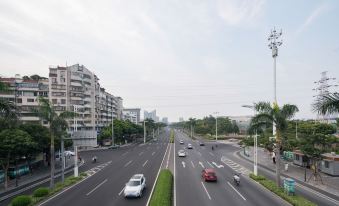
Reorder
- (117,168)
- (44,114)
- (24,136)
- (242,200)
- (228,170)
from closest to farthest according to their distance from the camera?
(242,200)
(44,114)
(24,136)
(228,170)
(117,168)

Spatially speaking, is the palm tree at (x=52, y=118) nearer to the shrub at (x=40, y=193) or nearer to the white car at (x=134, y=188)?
the shrub at (x=40, y=193)

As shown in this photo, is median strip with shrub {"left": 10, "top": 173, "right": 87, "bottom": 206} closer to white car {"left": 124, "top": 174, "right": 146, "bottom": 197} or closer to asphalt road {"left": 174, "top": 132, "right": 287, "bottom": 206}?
white car {"left": 124, "top": 174, "right": 146, "bottom": 197}

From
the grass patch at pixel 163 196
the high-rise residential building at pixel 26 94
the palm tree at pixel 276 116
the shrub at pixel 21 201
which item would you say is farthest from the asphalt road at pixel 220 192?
the high-rise residential building at pixel 26 94

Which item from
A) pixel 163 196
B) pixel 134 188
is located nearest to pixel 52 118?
pixel 134 188

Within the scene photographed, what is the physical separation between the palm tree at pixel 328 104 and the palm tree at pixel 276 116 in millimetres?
12661

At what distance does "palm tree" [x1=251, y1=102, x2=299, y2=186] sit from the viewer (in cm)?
2877

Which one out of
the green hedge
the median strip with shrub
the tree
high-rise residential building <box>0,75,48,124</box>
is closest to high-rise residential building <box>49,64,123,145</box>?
high-rise residential building <box>0,75,48,124</box>

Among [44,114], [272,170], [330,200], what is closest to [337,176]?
[272,170]

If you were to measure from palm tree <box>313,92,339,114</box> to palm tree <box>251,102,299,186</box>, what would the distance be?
12.7m

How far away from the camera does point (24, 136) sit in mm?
36156

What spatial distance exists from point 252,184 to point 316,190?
7095 millimetres

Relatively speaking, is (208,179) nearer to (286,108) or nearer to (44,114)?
(286,108)

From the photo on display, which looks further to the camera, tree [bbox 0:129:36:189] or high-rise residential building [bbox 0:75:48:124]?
high-rise residential building [bbox 0:75:48:124]

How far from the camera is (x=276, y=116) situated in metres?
28.9
